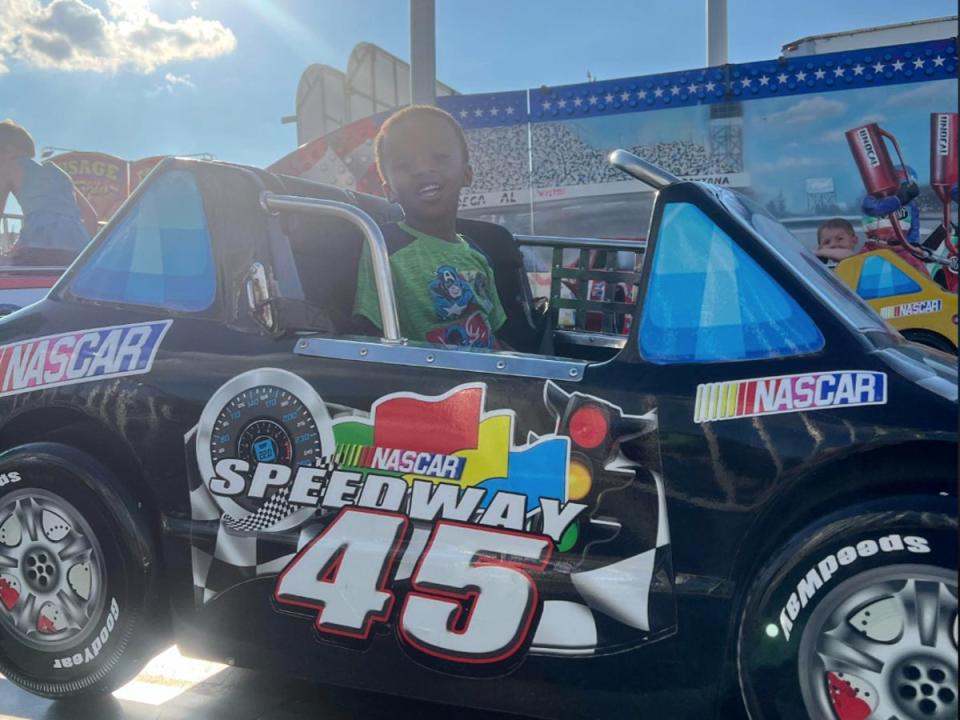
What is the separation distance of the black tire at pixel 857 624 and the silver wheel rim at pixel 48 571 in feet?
5.83

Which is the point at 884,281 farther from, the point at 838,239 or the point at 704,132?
the point at 704,132

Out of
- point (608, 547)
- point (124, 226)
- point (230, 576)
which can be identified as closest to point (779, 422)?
point (608, 547)

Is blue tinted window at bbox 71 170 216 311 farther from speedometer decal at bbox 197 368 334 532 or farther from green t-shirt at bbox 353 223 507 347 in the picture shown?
green t-shirt at bbox 353 223 507 347

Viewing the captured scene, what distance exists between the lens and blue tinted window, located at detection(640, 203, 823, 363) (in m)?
2.06

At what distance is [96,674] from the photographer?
2.58m

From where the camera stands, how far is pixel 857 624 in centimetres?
187

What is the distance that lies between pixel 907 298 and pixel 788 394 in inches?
239

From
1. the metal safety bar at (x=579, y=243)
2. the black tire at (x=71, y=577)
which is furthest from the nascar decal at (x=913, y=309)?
the black tire at (x=71, y=577)

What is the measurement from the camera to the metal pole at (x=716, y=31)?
11859mm

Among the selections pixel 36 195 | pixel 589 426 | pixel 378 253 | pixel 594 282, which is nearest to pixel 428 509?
pixel 589 426

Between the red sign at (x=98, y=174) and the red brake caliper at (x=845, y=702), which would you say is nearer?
the red brake caliper at (x=845, y=702)

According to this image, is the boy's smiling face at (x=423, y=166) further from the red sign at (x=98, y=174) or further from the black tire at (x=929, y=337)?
the red sign at (x=98, y=174)

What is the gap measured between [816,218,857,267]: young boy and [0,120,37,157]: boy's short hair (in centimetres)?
651

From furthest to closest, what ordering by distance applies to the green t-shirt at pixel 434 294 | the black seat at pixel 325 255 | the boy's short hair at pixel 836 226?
the boy's short hair at pixel 836 226 → the black seat at pixel 325 255 → the green t-shirt at pixel 434 294
